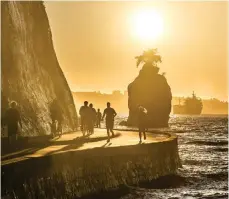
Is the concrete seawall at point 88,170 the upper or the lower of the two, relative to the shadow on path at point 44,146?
lower

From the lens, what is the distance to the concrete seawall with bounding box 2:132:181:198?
12938 mm

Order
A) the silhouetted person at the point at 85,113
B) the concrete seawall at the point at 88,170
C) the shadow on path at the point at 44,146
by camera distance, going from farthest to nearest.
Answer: the silhouetted person at the point at 85,113 < the shadow on path at the point at 44,146 < the concrete seawall at the point at 88,170

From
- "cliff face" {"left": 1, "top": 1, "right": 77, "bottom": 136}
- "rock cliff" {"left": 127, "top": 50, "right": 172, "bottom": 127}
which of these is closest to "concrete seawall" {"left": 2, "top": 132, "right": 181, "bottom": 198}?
"cliff face" {"left": 1, "top": 1, "right": 77, "bottom": 136}

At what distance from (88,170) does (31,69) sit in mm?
11970

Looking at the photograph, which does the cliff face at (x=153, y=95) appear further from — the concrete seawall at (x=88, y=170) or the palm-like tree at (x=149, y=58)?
the concrete seawall at (x=88, y=170)

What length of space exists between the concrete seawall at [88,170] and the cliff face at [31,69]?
5783mm

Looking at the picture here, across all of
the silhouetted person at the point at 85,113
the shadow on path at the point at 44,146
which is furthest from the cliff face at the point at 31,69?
the shadow on path at the point at 44,146

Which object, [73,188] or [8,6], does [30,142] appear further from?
[8,6]

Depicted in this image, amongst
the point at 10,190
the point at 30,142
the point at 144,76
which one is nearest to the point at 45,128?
the point at 30,142

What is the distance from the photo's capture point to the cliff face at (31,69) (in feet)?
72.8

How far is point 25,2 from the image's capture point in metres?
30.3

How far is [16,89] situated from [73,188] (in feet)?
26.9

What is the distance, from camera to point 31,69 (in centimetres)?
2678

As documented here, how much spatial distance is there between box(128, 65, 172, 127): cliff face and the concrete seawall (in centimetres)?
8088
